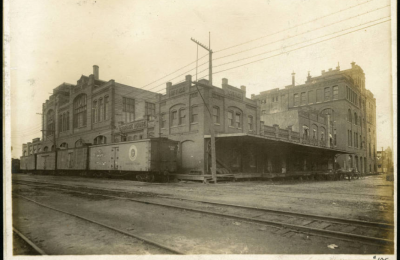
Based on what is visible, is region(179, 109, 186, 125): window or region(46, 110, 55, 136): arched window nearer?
region(179, 109, 186, 125): window

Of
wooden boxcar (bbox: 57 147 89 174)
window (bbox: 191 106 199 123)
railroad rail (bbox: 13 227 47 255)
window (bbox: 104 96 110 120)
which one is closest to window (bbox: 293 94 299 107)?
window (bbox: 191 106 199 123)

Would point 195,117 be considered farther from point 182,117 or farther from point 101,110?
point 101,110

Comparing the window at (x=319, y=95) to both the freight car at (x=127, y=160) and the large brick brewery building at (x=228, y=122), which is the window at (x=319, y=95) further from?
the freight car at (x=127, y=160)

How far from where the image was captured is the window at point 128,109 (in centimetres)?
3135

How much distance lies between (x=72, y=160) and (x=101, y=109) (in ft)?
26.6

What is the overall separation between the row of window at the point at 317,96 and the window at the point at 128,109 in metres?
22.7

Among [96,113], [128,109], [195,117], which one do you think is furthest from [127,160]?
[96,113]

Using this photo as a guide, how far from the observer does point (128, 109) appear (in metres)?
31.8

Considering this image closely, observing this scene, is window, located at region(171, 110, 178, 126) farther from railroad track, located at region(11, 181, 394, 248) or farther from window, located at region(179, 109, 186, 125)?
railroad track, located at region(11, 181, 394, 248)

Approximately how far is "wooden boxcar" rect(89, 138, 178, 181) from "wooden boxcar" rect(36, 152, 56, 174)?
10.9 m

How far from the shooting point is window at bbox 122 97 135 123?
31.3 metres

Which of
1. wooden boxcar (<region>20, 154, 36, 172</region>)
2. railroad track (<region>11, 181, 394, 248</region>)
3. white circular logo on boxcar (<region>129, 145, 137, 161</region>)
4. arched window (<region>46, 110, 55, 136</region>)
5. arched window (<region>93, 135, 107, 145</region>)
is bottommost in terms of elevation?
wooden boxcar (<region>20, 154, 36, 172</region>)

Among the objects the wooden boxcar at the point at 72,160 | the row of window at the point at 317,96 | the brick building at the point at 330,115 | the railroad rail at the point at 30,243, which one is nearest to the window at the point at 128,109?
the wooden boxcar at the point at 72,160

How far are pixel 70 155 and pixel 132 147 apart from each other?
10.8 meters
